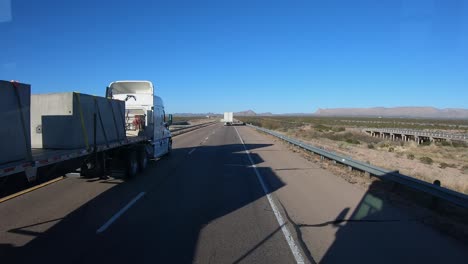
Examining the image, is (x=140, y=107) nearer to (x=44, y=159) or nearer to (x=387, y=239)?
(x=44, y=159)

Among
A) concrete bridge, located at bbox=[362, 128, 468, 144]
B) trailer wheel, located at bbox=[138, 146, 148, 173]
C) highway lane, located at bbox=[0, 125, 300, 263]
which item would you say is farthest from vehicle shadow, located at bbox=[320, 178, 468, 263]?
concrete bridge, located at bbox=[362, 128, 468, 144]

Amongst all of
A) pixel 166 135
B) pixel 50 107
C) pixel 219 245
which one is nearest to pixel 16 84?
pixel 50 107

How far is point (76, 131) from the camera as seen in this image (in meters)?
8.04

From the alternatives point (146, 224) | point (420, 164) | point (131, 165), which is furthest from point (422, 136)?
point (146, 224)

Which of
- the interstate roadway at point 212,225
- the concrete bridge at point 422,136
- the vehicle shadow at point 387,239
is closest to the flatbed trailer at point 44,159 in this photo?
the interstate roadway at point 212,225

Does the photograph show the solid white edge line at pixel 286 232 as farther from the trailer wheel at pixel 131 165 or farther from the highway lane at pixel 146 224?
the trailer wheel at pixel 131 165

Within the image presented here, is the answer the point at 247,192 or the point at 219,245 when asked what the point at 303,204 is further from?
the point at 219,245

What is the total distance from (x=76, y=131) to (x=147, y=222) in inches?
105

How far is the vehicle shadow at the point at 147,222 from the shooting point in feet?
17.4

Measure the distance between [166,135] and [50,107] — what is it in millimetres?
9908

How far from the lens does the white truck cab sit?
14500 mm

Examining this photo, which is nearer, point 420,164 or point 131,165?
point 131,165

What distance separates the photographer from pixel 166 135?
1775 cm

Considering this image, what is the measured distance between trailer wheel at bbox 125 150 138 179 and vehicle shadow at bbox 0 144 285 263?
224 mm
